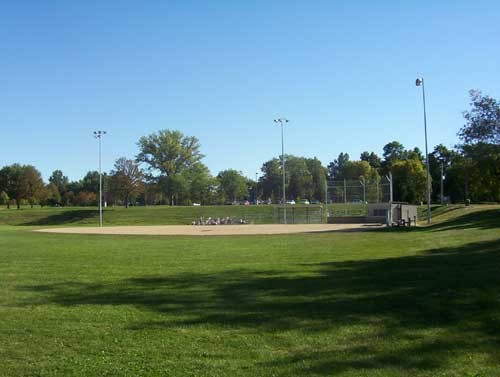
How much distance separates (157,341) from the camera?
7.03 metres

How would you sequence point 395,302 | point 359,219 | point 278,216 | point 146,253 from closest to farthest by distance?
1. point 395,302
2. point 146,253
3. point 359,219
4. point 278,216

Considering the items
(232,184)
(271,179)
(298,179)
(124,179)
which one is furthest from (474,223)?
(271,179)

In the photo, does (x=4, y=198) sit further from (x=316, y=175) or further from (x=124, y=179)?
(x=316, y=175)

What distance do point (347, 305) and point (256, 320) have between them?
1886mm

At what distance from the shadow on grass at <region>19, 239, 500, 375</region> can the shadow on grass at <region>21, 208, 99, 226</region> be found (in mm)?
66734

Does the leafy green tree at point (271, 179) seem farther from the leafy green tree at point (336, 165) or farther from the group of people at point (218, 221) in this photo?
the group of people at point (218, 221)

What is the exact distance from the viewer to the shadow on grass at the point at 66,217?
246 ft

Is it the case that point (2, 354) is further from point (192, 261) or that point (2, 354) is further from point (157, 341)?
point (192, 261)

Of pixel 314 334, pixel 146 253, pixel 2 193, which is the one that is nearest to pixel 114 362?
pixel 314 334

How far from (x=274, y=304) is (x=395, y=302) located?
2.16 metres

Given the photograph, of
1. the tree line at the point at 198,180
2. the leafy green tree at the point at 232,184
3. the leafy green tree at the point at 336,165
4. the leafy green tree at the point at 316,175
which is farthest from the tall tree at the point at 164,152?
the leafy green tree at the point at 336,165

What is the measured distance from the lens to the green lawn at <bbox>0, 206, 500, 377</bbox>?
601 cm

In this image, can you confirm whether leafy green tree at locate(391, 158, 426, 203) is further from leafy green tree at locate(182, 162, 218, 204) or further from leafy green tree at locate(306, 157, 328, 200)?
leafy green tree at locate(306, 157, 328, 200)

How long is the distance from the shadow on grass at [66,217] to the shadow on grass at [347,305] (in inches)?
2627
